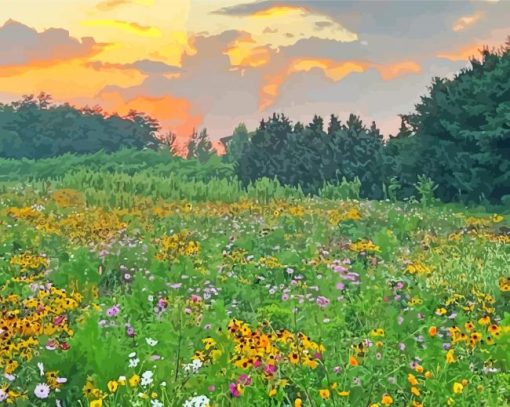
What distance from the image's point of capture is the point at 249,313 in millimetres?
6688

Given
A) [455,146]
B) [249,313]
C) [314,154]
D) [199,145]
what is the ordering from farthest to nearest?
[199,145], [314,154], [455,146], [249,313]

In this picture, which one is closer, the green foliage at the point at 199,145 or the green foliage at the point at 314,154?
the green foliage at the point at 314,154

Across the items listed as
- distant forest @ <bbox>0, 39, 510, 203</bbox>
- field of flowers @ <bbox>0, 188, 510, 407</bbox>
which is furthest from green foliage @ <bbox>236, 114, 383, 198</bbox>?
field of flowers @ <bbox>0, 188, 510, 407</bbox>

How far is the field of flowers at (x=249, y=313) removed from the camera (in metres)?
4.08

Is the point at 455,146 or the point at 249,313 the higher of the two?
the point at 455,146

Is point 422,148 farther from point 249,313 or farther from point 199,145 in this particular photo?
point 199,145

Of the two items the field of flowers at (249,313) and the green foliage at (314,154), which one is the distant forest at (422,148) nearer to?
the green foliage at (314,154)

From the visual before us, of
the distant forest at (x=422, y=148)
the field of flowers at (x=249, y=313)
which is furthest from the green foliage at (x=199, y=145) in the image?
the field of flowers at (x=249, y=313)

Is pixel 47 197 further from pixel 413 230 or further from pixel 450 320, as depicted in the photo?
pixel 450 320

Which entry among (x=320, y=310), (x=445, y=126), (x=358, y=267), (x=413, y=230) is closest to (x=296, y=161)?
(x=445, y=126)

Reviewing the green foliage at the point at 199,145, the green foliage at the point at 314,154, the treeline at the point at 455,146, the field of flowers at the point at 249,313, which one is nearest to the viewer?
the field of flowers at the point at 249,313

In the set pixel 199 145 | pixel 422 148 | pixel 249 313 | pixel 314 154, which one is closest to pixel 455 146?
pixel 422 148

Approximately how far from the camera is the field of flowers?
4.08 meters

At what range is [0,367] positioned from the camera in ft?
14.2
